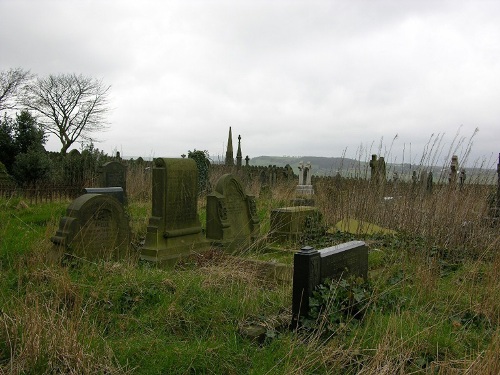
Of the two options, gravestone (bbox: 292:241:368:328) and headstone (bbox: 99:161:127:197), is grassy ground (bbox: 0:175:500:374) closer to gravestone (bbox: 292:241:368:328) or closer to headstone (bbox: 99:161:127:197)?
gravestone (bbox: 292:241:368:328)

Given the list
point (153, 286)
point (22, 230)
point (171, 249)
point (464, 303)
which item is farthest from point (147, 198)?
point (464, 303)

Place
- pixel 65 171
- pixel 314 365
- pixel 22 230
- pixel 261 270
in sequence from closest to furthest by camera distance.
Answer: pixel 314 365
pixel 261 270
pixel 22 230
pixel 65 171

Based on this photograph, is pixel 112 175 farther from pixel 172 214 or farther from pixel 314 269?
pixel 314 269

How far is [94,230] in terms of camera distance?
621 cm

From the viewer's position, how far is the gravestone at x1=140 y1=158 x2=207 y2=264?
7297mm

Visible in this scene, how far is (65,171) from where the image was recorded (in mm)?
16375

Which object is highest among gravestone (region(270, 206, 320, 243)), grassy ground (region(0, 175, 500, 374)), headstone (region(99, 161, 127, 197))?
headstone (region(99, 161, 127, 197))

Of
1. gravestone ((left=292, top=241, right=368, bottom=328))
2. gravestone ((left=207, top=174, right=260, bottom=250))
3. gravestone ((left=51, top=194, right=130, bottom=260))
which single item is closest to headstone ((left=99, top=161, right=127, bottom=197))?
gravestone ((left=207, top=174, right=260, bottom=250))

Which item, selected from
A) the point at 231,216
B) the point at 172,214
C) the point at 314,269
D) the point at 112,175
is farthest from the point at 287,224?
the point at 112,175

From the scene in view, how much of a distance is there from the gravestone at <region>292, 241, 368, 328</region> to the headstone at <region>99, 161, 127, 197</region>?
955 centimetres

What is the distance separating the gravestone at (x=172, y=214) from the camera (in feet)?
23.9

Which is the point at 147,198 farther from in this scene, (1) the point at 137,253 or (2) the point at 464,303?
(2) the point at 464,303

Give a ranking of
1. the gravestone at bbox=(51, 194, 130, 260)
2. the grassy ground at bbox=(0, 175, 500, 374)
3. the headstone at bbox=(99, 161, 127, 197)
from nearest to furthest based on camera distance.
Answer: the grassy ground at bbox=(0, 175, 500, 374)
the gravestone at bbox=(51, 194, 130, 260)
the headstone at bbox=(99, 161, 127, 197)

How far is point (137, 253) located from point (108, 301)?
8.42 ft
